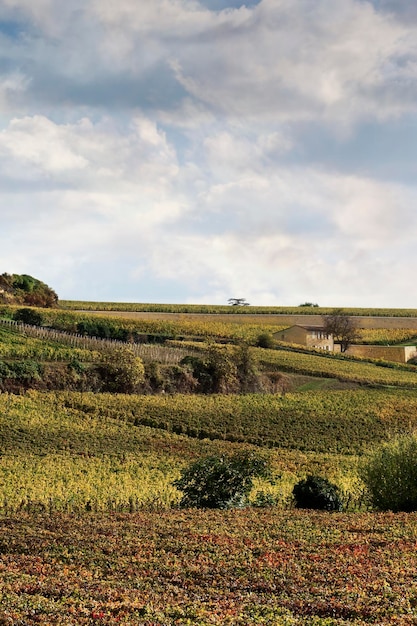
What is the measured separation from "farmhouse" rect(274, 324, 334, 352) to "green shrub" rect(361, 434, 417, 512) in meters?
68.2

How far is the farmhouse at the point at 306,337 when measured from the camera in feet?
320

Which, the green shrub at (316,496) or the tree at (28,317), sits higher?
the tree at (28,317)

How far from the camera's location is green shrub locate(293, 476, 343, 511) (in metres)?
26.7

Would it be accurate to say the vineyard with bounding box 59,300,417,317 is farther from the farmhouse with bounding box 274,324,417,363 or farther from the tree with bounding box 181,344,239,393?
the tree with bounding box 181,344,239,393

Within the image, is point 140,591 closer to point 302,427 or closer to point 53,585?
point 53,585

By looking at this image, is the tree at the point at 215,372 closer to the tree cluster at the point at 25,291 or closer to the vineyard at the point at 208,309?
the tree cluster at the point at 25,291

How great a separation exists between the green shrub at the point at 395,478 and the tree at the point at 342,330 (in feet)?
247

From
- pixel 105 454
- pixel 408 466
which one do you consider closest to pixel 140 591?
pixel 408 466

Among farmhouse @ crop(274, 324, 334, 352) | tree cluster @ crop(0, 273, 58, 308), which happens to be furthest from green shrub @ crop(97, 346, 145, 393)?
farmhouse @ crop(274, 324, 334, 352)

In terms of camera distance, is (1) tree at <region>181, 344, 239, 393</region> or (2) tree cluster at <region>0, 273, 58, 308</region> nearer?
(1) tree at <region>181, 344, 239, 393</region>

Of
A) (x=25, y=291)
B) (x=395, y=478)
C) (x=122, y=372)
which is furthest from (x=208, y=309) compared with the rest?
(x=395, y=478)

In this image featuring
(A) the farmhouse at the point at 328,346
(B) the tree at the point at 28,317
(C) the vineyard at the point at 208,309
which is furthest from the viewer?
(C) the vineyard at the point at 208,309

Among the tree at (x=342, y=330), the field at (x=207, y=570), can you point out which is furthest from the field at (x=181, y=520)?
the tree at (x=342, y=330)

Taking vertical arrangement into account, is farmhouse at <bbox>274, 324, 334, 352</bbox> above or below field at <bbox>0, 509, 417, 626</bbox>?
above
